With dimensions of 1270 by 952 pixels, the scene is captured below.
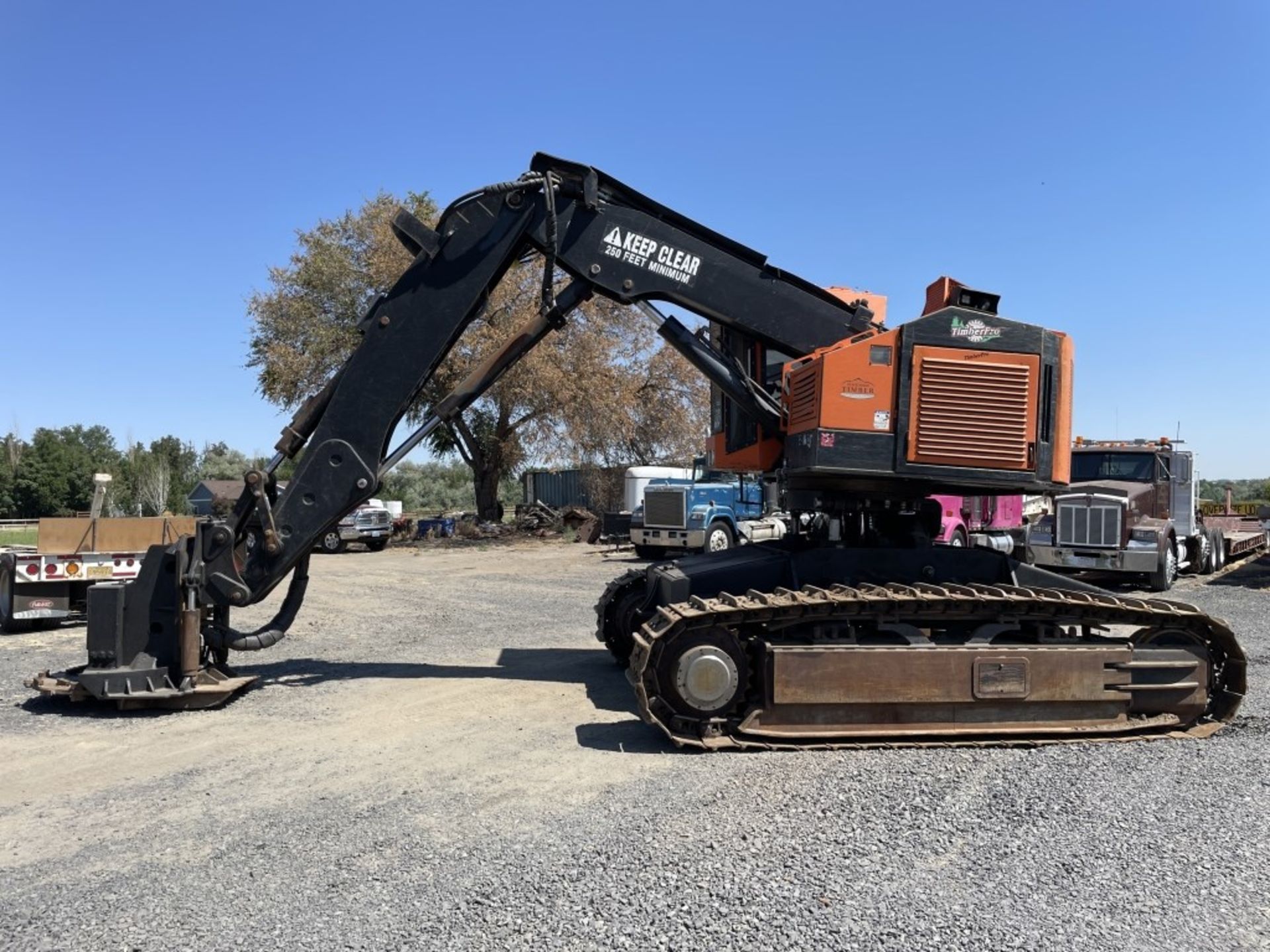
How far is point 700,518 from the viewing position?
909 inches

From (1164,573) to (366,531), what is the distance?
23.4 meters

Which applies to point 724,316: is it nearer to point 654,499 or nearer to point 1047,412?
point 1047,412

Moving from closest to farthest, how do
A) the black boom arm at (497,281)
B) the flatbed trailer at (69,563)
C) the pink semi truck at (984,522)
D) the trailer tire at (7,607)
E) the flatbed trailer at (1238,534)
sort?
the black boom arm at (497,281)
the flatbed trailer at (69,563)
the trailer tire at (7,607)
the pink semi truck at (984,522)
the flatbed trailer at (1238,534)

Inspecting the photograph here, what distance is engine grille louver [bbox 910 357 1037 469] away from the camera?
677cm

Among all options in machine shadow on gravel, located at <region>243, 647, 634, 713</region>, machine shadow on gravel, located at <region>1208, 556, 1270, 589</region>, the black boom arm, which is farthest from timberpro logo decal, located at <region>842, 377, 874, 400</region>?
machine shadow on gravel, located at <region>1208, 556, 1270, 589</region>

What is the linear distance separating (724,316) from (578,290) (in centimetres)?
129

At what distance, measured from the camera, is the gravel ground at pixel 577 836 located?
3.79 meters

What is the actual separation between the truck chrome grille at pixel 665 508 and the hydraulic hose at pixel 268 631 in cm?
1576

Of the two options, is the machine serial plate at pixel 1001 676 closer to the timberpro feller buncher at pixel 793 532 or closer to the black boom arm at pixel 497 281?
the timberpro feller buncher at pixel 793 532

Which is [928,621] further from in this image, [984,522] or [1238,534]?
[1238,534]

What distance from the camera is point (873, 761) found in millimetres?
5930

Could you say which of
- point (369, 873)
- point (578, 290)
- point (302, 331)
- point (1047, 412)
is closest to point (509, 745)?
point (369, 873)

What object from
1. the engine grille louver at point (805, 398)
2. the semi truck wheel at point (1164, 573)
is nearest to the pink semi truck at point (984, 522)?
the semi truck wheel at point (1164, 573)

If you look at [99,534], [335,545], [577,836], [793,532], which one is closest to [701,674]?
Result: [577,836]
